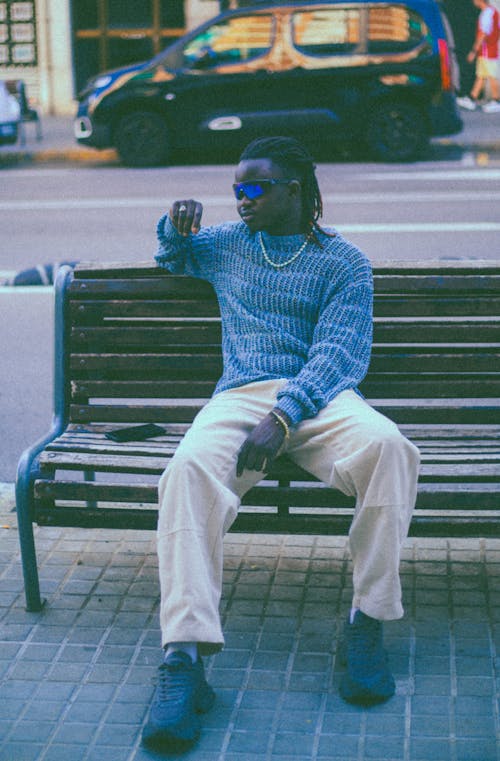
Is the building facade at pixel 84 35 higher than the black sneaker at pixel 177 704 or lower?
lower

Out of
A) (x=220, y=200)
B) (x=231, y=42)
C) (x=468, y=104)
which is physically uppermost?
(x=231, y=42)

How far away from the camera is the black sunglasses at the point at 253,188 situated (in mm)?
4070

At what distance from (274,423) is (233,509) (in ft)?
0.99

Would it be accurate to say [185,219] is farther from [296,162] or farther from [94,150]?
[94,150]

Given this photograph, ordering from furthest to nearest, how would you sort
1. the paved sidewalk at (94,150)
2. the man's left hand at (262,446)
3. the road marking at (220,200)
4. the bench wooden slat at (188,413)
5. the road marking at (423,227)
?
the paved sidewalk at (94,150) < the road marking at (220,200) < the road marking at (423,227) < the bench wooden slat at (188,413) < the man's left hand at (262,446)

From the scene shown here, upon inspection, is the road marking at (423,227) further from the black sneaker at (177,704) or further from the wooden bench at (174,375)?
the black sneaker at (177,704)

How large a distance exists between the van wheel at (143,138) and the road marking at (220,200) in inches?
105

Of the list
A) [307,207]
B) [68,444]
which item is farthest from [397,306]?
[68,444]

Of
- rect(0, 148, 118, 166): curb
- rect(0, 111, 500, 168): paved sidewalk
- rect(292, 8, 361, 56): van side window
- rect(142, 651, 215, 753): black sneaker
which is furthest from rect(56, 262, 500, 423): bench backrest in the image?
rect(0, 148, 118, 166): curb

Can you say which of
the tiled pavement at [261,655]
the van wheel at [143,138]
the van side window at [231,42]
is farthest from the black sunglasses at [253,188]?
the van wheel at [143,138]

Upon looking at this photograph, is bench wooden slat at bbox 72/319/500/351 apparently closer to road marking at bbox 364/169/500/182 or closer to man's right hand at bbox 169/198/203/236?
man's right hand at bbox 169/198/203/236

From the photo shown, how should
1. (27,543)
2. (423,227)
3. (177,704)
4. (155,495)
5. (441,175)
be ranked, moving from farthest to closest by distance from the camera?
(441,175) < (423,227) < (27,543) < (155,495) < (177,704)

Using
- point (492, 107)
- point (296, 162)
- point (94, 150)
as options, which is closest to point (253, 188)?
point (296, 162)

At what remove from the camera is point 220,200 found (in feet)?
42.5
